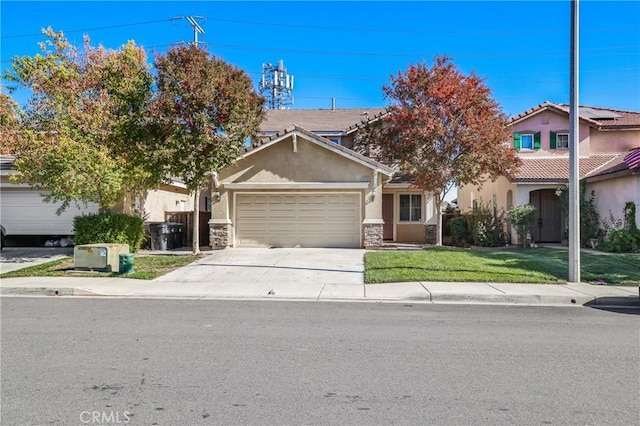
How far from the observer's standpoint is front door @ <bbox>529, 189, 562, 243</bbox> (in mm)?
20938

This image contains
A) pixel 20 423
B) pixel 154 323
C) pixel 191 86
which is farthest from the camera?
pixel 191 86

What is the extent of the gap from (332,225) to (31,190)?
39.5 ft

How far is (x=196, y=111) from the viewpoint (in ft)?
47.3

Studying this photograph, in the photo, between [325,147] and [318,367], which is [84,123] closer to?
[325,147]

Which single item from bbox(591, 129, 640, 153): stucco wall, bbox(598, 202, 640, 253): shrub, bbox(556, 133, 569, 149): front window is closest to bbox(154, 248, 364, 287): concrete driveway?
bbox(598, 202, 640, 253): shrub

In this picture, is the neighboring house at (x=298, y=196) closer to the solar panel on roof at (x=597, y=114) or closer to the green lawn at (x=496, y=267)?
the green lawn at (x=496, y=267)

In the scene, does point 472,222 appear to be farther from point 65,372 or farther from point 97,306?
point 65,372

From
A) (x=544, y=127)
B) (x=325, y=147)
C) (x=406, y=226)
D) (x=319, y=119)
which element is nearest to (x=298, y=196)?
(x=325, y=147)

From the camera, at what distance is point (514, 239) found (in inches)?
776

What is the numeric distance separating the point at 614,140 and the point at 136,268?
22074 mm

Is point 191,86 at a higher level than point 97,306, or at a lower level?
higher

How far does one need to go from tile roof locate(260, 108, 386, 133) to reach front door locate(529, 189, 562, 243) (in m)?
8.95

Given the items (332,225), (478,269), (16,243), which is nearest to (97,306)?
(478,269)

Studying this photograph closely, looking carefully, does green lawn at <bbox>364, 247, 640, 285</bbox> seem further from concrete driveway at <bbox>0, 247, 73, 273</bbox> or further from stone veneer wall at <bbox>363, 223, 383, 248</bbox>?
concrete driveway at <bbox>0, 247, 73, 273</bbox>
